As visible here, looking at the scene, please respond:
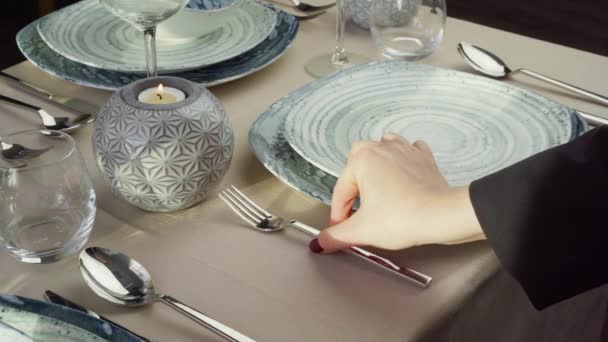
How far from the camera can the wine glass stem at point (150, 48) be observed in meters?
0.79

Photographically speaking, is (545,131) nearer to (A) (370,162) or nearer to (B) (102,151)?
(A) (370,162)

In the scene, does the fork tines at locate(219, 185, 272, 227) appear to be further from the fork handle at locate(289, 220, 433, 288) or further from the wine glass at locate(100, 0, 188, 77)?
the wine glass at locate(100, 0, 188, 77)

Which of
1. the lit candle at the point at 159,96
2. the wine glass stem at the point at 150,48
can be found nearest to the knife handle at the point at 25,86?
the wine glass stem at the point at 150,48

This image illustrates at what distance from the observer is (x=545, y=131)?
75cm

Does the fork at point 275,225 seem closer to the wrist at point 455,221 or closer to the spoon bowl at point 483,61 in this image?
the wrist at point 455,221

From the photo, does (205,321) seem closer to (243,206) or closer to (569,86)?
(243,206)

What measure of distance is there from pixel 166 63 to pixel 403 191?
14.8 inches

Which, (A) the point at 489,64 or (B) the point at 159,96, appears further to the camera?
(A) the point at 489,64

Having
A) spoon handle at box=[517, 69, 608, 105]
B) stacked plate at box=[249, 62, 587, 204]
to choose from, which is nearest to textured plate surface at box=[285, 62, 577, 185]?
stacked plate at box=[249, 62, 587, 204]

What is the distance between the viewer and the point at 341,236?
2.04ft

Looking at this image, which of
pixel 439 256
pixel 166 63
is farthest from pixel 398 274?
pixel 166 63

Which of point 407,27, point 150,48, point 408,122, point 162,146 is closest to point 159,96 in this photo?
point 162,146

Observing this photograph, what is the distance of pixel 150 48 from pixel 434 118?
30cm

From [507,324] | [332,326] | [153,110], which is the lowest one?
[507,324]
